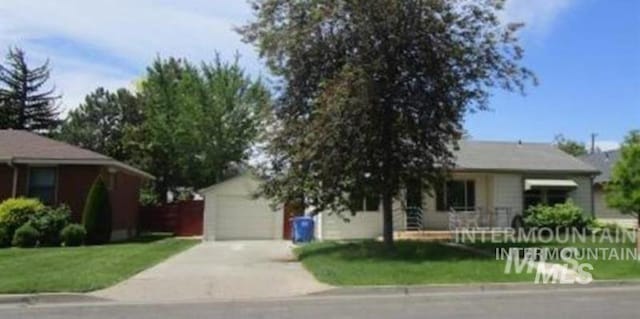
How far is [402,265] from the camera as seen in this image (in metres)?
16.5

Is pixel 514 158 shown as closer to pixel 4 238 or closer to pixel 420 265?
pixel 420 265

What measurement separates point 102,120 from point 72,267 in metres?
43.0

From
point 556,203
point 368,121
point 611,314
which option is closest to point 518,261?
point 368,121

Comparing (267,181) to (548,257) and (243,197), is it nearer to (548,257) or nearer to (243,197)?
(548,257)

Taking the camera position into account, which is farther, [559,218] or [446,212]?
[446,212]

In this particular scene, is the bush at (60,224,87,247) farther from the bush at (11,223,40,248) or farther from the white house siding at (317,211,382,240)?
the white house siding at (317,211,382,240)

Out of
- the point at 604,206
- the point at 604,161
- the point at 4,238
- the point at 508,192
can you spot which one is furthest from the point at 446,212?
the point at 4,238

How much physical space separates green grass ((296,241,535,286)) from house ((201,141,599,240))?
295 inches

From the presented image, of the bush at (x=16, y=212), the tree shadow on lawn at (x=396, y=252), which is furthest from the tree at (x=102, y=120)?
the tree shadow on lawn at (x=396, y=252)

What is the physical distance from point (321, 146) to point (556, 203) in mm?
16998

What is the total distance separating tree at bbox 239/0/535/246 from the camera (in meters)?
18.9

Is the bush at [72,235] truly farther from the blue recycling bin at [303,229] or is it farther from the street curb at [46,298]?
the street curb at [46,298]

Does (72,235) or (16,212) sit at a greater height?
(16,212)

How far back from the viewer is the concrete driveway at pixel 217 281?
507 inches
